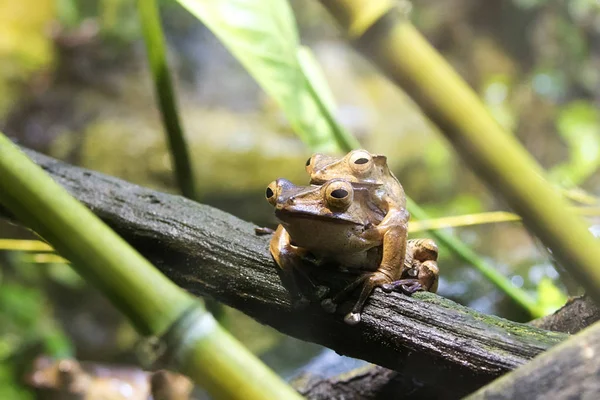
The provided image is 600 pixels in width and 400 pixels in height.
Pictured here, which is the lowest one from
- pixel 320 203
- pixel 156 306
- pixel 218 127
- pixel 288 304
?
pixel 156 306

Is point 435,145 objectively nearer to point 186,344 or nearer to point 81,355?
point 81,355

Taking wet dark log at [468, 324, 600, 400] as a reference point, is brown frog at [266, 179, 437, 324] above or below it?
above

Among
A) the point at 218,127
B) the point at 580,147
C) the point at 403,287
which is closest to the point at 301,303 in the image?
the point at 403,287

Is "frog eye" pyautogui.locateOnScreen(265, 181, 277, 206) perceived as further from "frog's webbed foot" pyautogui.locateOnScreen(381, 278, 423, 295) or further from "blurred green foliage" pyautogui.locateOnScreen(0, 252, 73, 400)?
"blurred green foliage" pyautogui.locateOnScreen(0, 252, 73, 400)

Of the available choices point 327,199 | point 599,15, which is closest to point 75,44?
point 327,199

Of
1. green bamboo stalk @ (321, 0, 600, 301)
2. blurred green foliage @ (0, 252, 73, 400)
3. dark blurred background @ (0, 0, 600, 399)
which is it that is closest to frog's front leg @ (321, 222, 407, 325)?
green bamboo stalk @ (321, 0, 600, 301)

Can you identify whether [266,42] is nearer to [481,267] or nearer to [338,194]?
[338,194]
